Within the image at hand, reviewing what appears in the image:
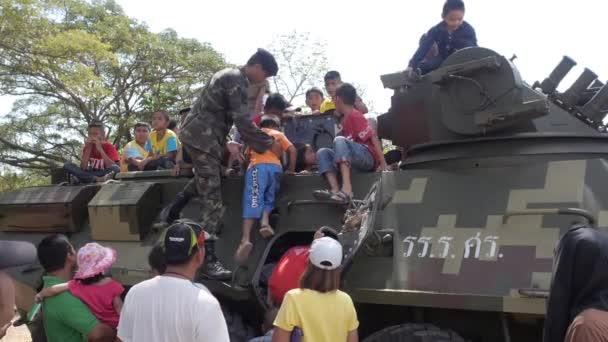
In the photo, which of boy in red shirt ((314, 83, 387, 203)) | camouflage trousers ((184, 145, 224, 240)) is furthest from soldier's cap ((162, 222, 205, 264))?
camouflage trousers ((184, 145, 224, 240))

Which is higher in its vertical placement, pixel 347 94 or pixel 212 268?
pixel 347 94

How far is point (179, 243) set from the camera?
11.3 feet

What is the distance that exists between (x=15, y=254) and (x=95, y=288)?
76.6 inches

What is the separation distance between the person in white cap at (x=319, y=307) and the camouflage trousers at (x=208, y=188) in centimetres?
236

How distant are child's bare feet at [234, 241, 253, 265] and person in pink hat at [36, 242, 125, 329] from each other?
154cm

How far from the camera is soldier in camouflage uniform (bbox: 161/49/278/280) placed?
245 inches

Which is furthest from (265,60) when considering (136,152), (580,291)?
(580,291)

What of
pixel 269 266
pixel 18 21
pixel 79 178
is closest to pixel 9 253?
pixel 269 266

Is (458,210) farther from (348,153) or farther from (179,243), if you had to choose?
(179,243)

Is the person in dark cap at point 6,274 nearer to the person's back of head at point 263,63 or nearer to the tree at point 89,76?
the person's back of head at point 263,63

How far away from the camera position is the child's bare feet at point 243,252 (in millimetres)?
5957

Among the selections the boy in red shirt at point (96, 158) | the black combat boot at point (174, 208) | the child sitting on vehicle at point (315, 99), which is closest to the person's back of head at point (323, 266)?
the black combat boot at point (174, 208)

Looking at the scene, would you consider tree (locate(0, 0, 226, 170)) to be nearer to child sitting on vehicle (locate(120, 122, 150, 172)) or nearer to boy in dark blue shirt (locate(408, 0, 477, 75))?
child sitting on vehicle (locate(120, 122, 150, 172))

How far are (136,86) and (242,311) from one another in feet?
63.2
